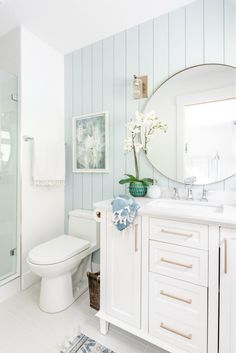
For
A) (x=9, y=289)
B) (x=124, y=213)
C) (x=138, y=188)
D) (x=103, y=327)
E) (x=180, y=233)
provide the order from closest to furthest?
1. (x=180, y=233)
2. (x=124, y=213)
3. (x=103, y=327)
4. (x=138, y=188)
5. (x=9, y=289)

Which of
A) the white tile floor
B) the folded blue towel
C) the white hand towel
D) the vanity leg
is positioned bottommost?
the white tile floor

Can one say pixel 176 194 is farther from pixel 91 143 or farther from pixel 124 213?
pixel 91 143

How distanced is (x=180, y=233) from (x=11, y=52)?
2.17 meters

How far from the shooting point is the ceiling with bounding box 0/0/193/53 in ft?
5.19

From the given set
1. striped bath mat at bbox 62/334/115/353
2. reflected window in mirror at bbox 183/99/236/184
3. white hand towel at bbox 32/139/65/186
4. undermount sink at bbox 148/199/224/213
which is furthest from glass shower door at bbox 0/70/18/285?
reflected window in mirror at bbox 183/99/236/184

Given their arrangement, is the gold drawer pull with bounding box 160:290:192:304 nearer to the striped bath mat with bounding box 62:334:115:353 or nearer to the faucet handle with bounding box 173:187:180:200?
the striped bath mat with bounding box 62:334:115:353

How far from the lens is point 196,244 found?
103cm

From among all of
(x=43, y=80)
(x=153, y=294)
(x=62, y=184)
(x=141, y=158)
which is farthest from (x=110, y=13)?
(x=153, y=294)

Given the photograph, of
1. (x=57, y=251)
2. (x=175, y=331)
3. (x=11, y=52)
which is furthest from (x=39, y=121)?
(x=175, y=331)

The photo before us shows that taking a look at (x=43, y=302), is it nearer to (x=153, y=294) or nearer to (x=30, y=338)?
(x=30, y=338)

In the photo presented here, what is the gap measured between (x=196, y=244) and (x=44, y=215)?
5.15ft

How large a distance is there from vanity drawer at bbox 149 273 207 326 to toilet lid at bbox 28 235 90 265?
67 cm

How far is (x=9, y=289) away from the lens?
1.76 meters

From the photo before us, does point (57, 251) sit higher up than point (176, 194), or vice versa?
point (176, 194)
